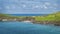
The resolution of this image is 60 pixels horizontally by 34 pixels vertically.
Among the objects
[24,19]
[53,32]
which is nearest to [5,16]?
[24,19]

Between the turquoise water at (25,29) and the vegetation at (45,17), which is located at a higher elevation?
the vegetation at (45,17)

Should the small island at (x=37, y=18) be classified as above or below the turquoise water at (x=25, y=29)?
above

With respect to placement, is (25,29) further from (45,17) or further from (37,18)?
(45,17)

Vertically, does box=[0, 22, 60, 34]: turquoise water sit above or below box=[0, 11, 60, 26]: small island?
below

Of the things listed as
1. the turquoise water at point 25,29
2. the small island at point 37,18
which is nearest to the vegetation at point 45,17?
the small island at point 37,18

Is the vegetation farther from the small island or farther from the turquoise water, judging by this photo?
the turquoise water

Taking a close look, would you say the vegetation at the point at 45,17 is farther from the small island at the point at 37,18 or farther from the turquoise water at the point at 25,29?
the turquoise water at the point at 25,29

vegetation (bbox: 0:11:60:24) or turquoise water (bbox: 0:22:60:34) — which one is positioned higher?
vegetation (bbox: 0:11:60:24)

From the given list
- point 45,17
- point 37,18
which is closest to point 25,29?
point 37,18

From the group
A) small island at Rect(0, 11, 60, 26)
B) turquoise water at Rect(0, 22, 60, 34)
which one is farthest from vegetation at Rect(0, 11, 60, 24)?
turquoise water at Rect(0, 22, 60, 34)

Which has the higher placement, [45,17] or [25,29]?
[45,17]

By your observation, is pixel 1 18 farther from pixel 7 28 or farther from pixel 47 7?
pixel 47 7
